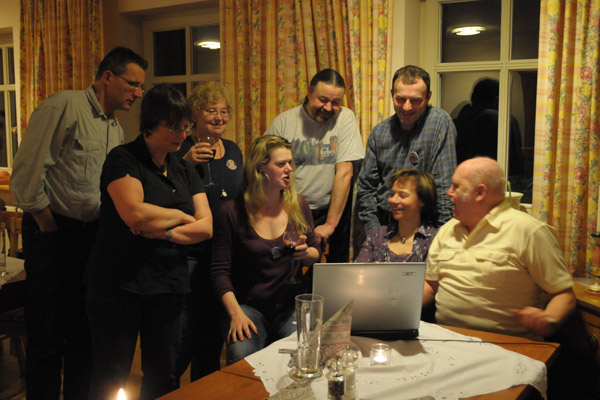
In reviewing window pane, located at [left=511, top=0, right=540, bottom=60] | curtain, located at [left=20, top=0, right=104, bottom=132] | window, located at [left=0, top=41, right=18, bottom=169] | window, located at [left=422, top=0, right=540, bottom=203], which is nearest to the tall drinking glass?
window, located at [left=422, top=0, right=540, bottom=203]

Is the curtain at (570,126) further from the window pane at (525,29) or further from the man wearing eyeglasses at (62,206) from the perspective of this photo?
the man wearing eyeglasses at (62,206)

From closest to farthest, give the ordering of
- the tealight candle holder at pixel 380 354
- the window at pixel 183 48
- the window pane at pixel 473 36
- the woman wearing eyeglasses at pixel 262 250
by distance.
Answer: the tealight candle holder at pixel 380 354 < the woman wearing eyeglasses at pixel 262 250 < the window pane at pixel 473 36 < the window at pixel 183 48

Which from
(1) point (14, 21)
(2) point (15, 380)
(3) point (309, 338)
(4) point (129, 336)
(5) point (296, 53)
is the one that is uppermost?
(1) point (14, 21)

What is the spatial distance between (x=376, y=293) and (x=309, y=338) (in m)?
0.30

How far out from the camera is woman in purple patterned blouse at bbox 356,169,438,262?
7.88ft

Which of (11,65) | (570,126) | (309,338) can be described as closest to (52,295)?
(309,338)

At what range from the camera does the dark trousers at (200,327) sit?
237cm

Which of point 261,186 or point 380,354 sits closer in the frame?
point 380,354

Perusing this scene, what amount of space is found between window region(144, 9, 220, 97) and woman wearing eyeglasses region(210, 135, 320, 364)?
227 centimetres

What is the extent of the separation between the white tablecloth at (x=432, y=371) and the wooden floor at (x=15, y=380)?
4.95ft

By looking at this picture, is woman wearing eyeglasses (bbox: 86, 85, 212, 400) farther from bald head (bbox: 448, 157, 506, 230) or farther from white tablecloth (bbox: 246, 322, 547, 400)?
bald head (bbox: 448, 157, 506, 230)

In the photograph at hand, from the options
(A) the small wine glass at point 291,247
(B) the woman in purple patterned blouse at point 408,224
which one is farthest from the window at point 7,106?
(B) the woman in purple patterned blouse at point 408,224

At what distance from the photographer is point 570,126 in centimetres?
277

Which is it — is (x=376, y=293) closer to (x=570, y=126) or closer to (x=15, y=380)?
(x=570, y=126)
